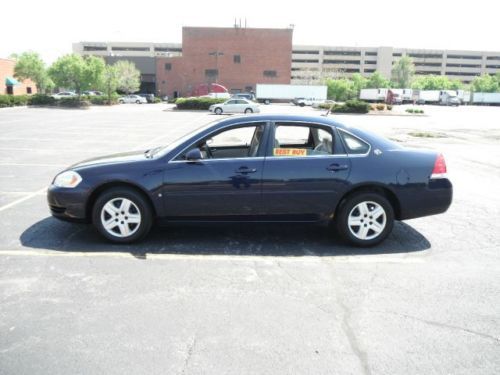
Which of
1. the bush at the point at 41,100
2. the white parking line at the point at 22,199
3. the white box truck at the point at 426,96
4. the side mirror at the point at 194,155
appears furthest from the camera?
the white box truck at the point at 426,96

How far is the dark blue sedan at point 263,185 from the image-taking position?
5047mm

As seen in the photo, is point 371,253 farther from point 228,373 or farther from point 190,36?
point 190,36

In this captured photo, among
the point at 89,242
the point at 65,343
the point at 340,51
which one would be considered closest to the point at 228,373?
the point at 65,343

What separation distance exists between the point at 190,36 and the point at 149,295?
3253 inches

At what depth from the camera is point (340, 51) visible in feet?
407

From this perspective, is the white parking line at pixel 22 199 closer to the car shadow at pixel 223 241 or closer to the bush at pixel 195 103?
the car shadow at pixel 223 241

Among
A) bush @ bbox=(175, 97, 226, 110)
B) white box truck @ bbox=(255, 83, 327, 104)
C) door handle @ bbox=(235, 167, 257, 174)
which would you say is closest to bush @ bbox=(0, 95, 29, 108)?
bush @ bbox=(175, 97, 226, 110)

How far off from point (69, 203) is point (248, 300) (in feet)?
8.61

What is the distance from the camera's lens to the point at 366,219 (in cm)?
520

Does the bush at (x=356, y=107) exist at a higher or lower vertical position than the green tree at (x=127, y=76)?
lower

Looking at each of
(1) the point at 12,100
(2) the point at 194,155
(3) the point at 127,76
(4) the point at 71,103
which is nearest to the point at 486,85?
(3) the point at 127,76

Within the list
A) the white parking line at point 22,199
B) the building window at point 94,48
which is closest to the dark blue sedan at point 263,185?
the white parking line at point 22,199

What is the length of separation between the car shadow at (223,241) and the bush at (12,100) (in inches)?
1610

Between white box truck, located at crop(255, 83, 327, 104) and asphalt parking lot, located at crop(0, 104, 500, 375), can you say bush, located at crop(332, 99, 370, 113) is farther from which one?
asphalt parking lot, located at crop(0, 104, 500, 375)
